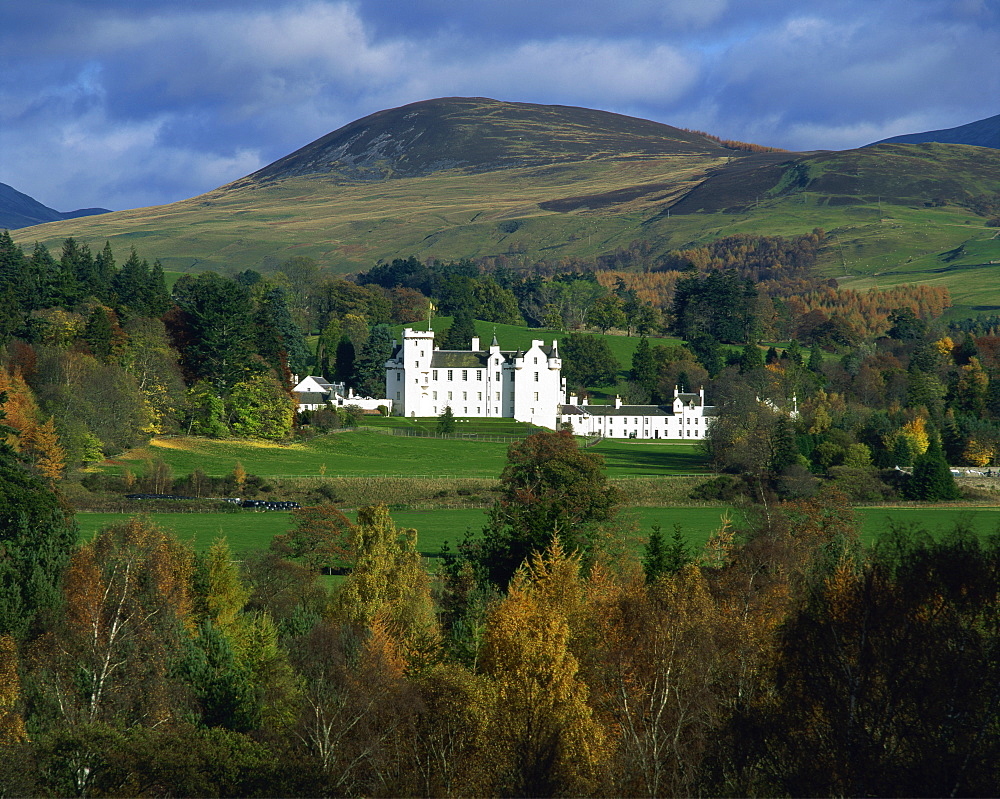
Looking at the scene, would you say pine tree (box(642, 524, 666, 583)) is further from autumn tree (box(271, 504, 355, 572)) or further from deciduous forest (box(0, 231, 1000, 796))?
autumn tree (box(271, 504, 355, 572))

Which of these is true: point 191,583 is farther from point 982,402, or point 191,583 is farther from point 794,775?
point 982,402

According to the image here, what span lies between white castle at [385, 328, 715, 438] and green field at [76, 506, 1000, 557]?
35593 mm

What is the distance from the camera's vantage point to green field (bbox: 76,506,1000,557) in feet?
144

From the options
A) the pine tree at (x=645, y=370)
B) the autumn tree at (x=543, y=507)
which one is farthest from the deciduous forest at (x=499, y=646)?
the pine tree at (x=645, y=370)

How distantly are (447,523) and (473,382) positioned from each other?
43.4 metres

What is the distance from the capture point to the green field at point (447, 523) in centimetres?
4375

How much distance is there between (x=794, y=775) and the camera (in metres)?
15.6

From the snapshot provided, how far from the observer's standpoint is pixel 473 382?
310 feet

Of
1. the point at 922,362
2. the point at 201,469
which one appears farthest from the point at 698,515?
the point at 922,362

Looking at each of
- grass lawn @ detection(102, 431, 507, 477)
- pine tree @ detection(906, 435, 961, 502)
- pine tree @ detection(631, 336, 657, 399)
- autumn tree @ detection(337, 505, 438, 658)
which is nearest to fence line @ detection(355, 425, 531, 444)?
grass lawn @ detection(102, 431, 507, 477)

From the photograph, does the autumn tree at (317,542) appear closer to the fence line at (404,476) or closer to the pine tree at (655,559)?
the pine tree at (655,559)

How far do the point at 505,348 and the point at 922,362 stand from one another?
36.9 meters

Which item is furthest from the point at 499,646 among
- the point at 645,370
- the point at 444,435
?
the point at 645,370

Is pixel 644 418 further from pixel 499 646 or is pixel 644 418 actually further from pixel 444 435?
pixel 499 646
